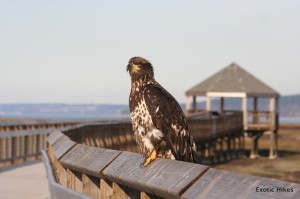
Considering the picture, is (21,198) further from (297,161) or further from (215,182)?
(297,161)

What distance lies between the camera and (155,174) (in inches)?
170

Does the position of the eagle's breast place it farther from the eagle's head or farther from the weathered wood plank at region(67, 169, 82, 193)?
the weathered wood plank at region(67, 169, 82, 193)

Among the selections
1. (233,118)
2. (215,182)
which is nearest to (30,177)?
(215,182)

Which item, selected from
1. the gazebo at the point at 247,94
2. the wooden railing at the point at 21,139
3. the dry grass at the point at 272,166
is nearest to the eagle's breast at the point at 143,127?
the wooden railing at the point at 21,139

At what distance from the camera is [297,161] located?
1687 inches

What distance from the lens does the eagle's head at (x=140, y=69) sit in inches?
278

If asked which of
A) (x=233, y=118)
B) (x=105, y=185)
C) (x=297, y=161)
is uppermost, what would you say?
(x=105, y=185)

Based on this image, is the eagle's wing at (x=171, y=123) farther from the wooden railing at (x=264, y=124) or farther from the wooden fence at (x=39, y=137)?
the wooden railing at (x=264, y=124)

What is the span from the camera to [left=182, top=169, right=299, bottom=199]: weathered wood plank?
310cm

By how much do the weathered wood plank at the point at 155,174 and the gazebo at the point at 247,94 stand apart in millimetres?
37952

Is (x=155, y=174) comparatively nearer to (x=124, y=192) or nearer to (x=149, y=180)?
(x=149, y=180)

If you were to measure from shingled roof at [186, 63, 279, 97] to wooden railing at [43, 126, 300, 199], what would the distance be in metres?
37.7

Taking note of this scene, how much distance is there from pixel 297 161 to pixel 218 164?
6.52 meters

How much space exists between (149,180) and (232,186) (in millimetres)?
1026
